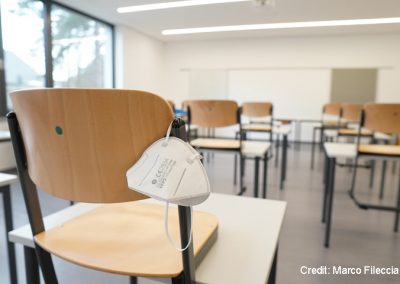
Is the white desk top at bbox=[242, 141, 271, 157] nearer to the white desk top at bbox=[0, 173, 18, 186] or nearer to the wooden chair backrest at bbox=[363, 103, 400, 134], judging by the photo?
the wooden chair backrest at bbox=[363, 103, 400, 134]

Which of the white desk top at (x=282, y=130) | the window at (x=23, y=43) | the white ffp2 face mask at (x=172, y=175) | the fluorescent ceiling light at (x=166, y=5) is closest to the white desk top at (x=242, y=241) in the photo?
the white ffp2 face mask at (x=172, y=175)

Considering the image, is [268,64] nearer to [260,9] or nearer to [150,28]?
[260,9]

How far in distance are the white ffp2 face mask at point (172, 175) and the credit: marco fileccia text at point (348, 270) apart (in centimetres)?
145

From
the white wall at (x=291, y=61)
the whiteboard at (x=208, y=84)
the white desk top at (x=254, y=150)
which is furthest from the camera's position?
the whiteboard at (x=208, y=84)

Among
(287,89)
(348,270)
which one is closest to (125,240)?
(348,270)

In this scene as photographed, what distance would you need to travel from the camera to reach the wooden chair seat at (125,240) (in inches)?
20.6

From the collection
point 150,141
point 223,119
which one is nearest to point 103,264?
point 150,141

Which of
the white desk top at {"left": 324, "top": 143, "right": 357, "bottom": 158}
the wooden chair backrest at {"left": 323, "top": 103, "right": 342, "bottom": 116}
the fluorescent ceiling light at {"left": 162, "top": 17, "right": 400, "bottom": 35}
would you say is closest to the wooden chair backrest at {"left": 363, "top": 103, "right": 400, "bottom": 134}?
the white desk top at {"left": 324, "top": 143, "right": 357, "bottom": 158}

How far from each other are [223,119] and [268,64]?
16.9ft

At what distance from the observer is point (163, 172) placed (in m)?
0.42

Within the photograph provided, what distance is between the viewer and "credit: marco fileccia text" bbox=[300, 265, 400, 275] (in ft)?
5.15

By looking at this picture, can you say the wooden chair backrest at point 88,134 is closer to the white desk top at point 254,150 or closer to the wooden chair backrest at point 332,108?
the white desk top at point 254,150

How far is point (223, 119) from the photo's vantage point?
2.30 m

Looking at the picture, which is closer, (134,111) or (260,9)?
(134,111)
